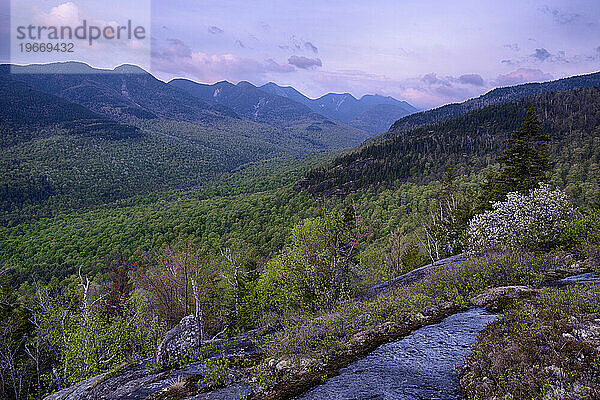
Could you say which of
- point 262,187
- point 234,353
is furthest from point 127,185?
point 234,353

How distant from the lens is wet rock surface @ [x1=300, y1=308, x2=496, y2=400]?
732cm

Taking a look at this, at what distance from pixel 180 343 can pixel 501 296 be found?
14045mm

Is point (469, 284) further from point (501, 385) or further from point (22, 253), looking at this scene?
point (22, 253)

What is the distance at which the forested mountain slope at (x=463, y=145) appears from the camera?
108738 millimetres

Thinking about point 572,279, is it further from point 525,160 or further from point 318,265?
point 525,160

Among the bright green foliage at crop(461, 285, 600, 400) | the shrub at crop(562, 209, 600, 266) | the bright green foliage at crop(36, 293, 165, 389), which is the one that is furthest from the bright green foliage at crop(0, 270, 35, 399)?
the shrub at crop(562, 209, 600, 266)

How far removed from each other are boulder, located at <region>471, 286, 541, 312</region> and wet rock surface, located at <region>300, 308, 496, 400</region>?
1.00 m

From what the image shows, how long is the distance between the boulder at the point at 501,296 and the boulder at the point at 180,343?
12724mm

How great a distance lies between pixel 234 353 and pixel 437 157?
132 metres

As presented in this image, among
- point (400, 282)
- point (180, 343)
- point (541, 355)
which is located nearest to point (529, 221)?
point (400, 282)

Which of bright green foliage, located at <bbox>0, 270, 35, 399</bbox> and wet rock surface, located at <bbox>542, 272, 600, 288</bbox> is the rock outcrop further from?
bright green foliage, located at <bbox>0, 270, 35, 399</bbox>

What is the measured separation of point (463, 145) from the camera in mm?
129500

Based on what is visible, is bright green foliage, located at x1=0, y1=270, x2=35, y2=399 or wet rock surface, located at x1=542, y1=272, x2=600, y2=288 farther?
bright green foliage, located at x1=0, y1=270, x2=35, y2=399

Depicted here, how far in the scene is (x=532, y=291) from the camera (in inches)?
449
